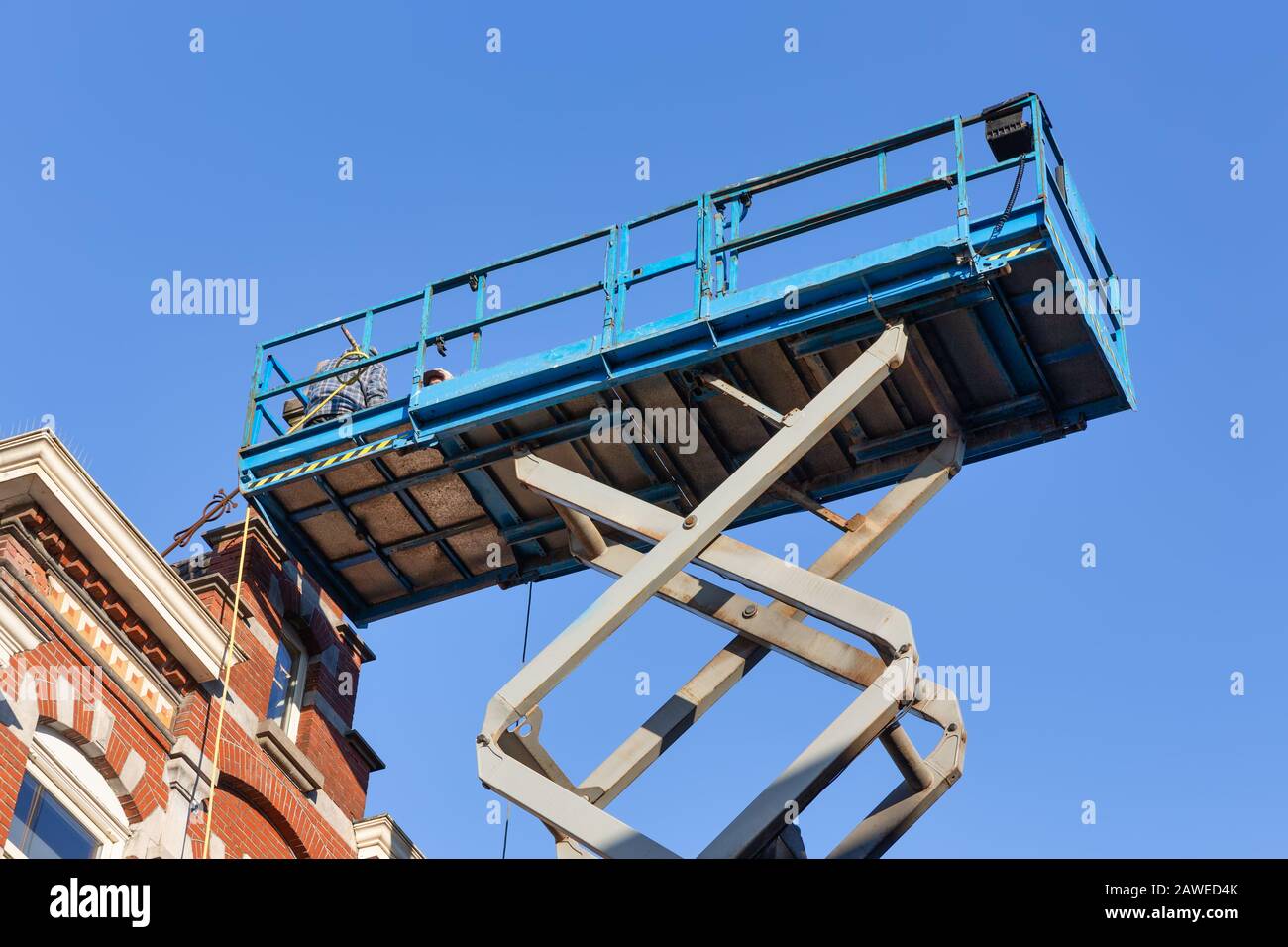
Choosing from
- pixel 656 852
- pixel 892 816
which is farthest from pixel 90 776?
pixel 892 816

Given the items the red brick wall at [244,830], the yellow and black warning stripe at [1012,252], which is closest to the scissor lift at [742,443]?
the yellow and black warning stripe at [1012,252]

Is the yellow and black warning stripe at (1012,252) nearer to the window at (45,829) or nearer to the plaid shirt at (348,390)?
the plaid shirt at (348,390)

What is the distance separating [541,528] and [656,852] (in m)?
4.99

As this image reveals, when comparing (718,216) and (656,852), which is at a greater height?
(718,216)

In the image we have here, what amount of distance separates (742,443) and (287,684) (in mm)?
6020

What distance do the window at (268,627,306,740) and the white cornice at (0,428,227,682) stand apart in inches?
70.5

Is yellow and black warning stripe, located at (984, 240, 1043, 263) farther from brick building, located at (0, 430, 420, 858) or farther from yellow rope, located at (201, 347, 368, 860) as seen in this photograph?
brick building, located at (0, 430, 420, 858)

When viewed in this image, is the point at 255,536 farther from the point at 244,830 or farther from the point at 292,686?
the point at 244,830

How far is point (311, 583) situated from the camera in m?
20.0

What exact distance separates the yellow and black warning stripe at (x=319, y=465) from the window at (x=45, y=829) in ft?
11.5

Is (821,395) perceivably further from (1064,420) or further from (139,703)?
(139,703)

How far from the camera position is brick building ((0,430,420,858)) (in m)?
15.5

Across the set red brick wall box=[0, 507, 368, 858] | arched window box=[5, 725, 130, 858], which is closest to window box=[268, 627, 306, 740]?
red brick wall box=[0, 507, 368, 858]
